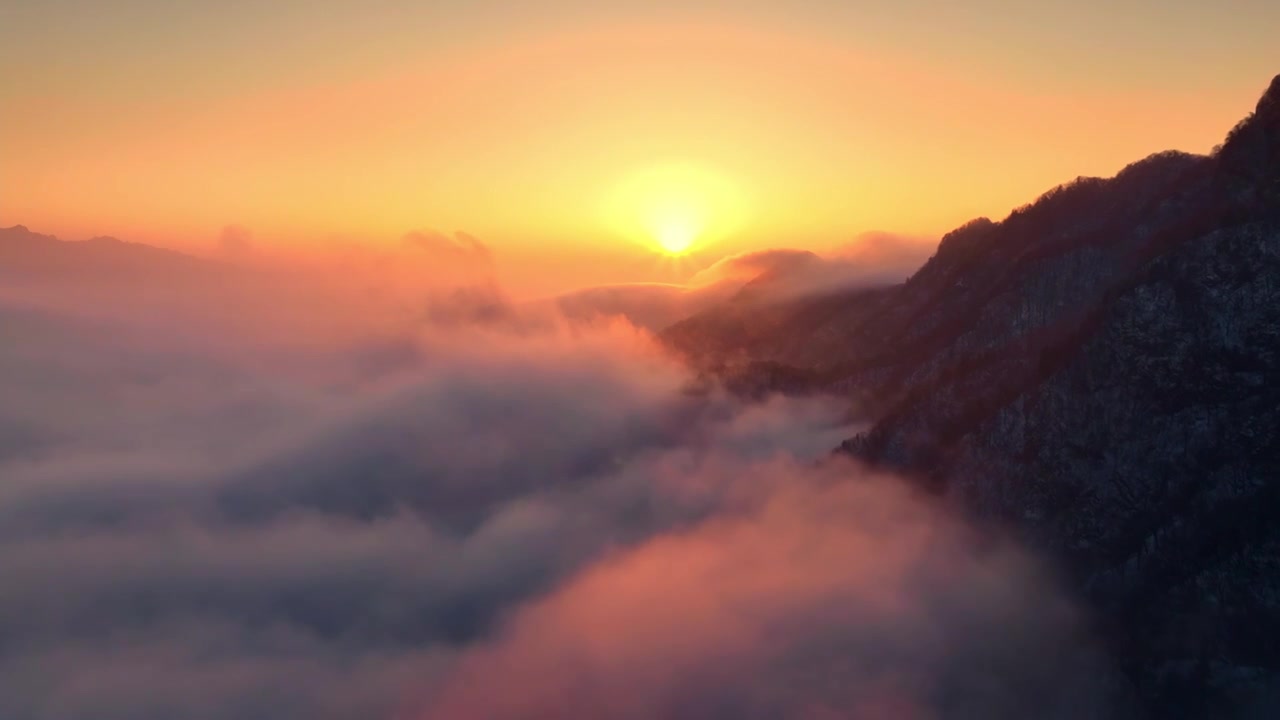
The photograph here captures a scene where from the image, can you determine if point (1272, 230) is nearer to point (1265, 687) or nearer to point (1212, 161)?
point (1212, 161)

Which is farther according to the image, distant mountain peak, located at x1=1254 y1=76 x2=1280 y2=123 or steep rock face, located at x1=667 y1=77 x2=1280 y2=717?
distant mountain peak, located at x1=1254 y1=76 x2=1280 y2=123

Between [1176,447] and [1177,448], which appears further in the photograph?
[1176,447]

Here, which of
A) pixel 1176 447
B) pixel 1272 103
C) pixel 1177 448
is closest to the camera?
pixel 1177 448

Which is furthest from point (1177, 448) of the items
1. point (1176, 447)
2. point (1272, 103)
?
point (1272, 103)

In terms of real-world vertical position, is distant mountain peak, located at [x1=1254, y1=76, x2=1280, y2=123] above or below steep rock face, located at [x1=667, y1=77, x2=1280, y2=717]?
above

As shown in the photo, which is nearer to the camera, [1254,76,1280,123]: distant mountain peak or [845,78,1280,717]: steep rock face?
[845,78,1280,717]: steep rock face

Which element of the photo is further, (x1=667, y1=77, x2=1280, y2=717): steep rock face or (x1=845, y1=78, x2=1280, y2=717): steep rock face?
(x1=845, y1=78, x2=1280, y2=717): steep rock face

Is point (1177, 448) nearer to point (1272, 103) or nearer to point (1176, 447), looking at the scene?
point (1176, 447)

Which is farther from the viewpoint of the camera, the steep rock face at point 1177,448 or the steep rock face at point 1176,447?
the steep rock face at point 1176,447

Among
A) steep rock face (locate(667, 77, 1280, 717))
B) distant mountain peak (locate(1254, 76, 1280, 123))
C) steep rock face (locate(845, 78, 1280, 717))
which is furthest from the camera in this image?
distant mountain peak (locate(1254, 76, 1280, 123))

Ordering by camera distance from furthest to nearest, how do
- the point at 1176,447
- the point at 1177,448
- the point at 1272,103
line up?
the point at 1272,103
the point at 1176,447
the point at 1177,448

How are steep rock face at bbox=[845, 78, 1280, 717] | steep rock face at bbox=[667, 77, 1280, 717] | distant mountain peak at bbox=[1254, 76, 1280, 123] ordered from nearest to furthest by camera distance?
steep rock face at bbox=[667, 77, 1280, 717] < steep rock face at bbox=[845, 78, 1280, 717] < distant mountain peak at bbox=[1254, 76, 1280, 123]
